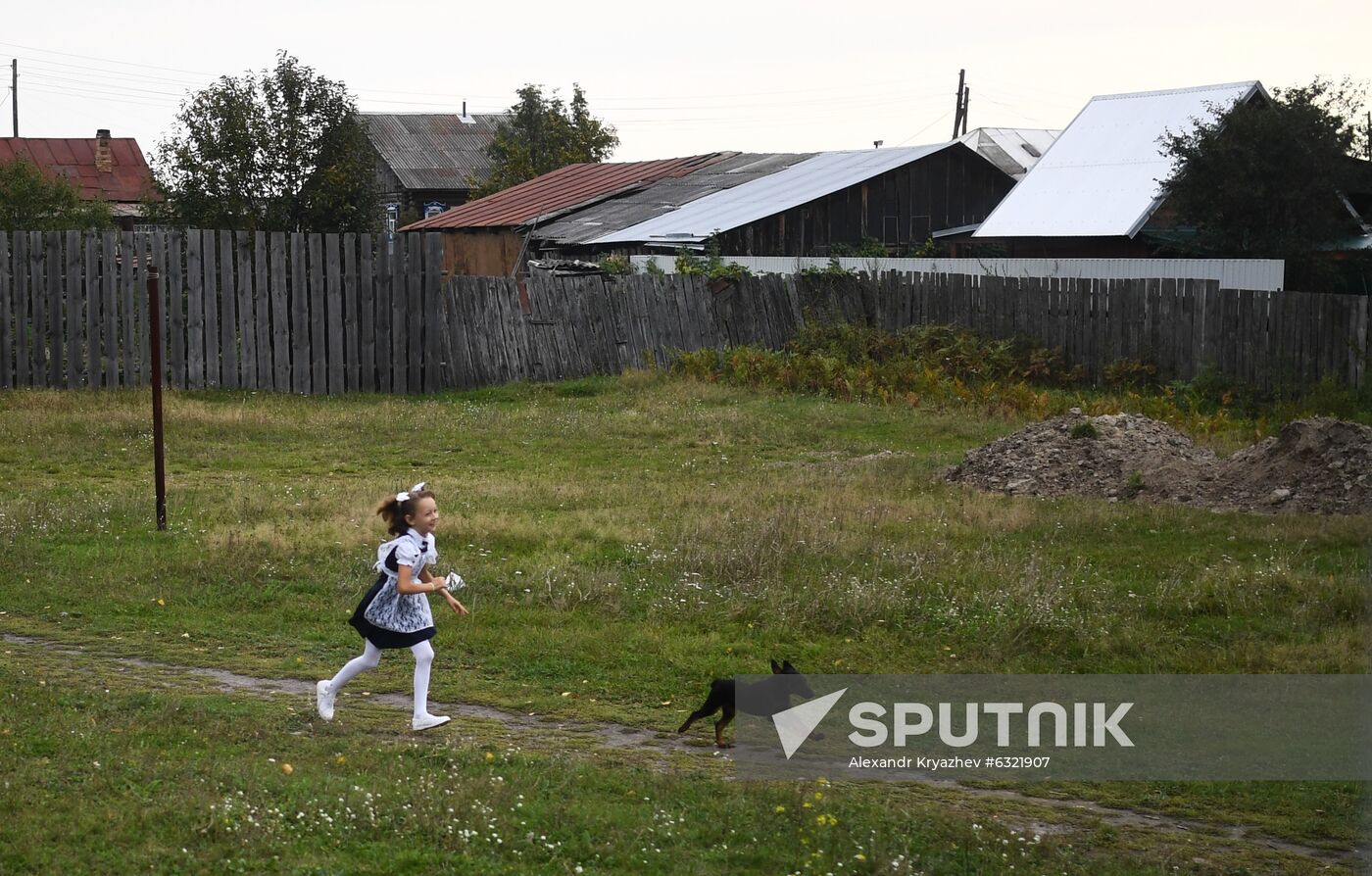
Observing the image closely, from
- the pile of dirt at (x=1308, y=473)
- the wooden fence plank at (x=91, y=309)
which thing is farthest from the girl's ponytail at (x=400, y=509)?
the wooden fence plank at (x=91, y=309)

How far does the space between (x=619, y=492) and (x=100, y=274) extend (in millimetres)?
10465

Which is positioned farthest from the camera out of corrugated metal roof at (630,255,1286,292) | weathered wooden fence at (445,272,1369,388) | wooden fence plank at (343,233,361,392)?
corrugated metal roof at (630,255,1286,292)

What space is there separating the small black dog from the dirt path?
207 millimetres

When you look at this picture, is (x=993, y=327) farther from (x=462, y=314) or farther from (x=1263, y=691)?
(x=1263, y=691)

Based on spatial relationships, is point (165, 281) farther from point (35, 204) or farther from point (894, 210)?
point (894, 210)

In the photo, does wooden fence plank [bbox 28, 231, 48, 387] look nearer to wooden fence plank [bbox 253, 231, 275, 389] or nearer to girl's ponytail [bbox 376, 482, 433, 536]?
wooden fence plank [bbox 253, 231, 275, 389]

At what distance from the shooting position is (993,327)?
22016mm

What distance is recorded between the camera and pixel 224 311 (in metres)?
19.6

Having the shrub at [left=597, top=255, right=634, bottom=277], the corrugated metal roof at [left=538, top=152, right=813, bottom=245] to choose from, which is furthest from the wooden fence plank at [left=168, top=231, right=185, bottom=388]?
the corrugated metal roof at [left=538, top=152, right=813, bottom=245]

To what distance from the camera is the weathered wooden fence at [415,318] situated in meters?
19.2

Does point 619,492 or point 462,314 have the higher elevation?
point 462,314

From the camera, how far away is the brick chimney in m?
53.8

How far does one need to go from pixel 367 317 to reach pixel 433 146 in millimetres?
35711

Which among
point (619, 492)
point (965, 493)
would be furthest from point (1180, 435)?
point (619, 492)
